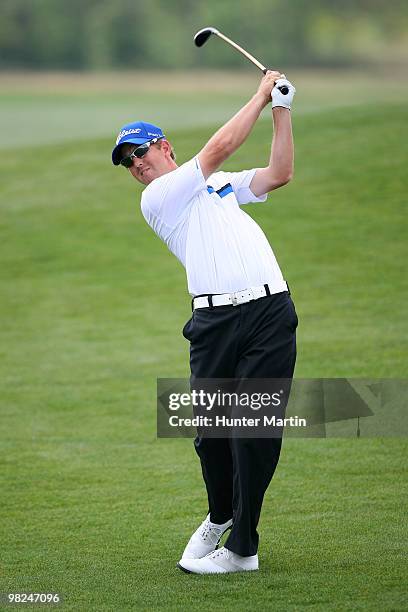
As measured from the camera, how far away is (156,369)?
30.8ft

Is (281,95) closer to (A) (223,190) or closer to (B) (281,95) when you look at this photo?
(B) (281,95)

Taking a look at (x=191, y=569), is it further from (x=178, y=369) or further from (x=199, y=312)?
(x=178, y=369)

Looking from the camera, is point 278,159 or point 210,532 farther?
point 210,532

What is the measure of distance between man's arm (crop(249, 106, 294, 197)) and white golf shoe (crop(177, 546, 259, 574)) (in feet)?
5.34

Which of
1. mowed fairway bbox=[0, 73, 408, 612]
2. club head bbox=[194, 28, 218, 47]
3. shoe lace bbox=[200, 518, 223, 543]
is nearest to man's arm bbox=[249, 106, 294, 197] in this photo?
club head bbox=[194, 28, 218, 47]

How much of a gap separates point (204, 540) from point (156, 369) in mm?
4440

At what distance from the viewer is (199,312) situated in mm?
4805

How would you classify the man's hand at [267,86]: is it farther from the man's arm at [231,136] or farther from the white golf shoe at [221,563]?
the white golf shoe at [221,563]

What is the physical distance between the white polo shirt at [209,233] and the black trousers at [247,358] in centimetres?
11

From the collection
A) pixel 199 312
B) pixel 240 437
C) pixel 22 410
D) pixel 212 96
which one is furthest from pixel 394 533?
pixel 212 96

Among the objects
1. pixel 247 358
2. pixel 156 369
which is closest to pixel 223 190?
pixel 247 358

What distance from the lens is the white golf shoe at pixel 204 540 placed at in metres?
4.95

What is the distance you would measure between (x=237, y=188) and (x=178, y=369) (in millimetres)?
4464

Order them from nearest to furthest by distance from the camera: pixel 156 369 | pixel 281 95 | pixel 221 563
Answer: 1. pixel 281 95
2. pixel 221 563
3. pixel 156 369
